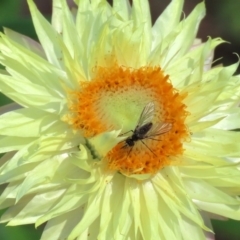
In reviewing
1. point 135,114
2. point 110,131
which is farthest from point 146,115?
point 110,131

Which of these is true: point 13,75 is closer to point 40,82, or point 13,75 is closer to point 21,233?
point 40,82

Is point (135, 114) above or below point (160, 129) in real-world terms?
above

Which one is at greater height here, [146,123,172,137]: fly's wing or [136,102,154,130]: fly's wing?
[136,102,154,130]: fly's wing

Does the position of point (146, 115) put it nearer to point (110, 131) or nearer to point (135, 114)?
point (135, 114)

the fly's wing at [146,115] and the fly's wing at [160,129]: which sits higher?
the fly's wing at [146,115]
